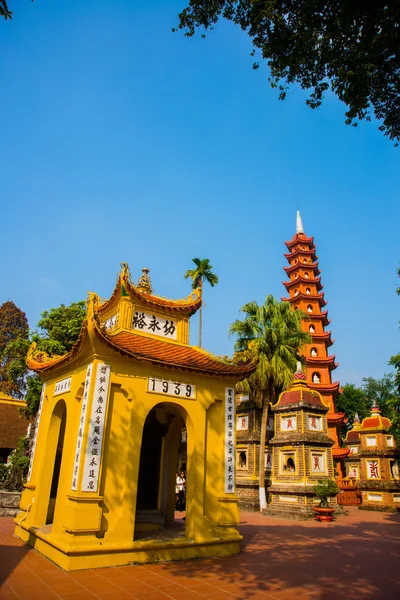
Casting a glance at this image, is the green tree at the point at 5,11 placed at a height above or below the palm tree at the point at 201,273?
below

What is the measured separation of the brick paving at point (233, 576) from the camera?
632 centimetres

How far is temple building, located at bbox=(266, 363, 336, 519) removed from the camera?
1903 cm

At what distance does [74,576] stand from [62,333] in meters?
12.2

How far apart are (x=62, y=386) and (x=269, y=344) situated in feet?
48.6

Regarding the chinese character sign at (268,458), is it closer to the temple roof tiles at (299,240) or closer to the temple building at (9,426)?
the temple building at (9,426)

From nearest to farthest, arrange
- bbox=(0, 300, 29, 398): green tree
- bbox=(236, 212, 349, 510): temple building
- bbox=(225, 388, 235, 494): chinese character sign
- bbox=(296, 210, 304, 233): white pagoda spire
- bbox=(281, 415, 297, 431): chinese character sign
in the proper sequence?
bbox=(225, 388, 235, 494): chinese character sign → bbox=(281, 415, 297, 431): chinese character sign → bbox=(236, 212, 349, 510): temple building → bbox=(0, 300, 29, 398): green tree → bbox=(296, 210, 304, 233): white pagoda spire

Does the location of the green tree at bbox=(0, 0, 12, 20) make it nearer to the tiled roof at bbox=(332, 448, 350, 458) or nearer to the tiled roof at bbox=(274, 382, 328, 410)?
the tiled roof at bbox=(274, 382, 328, 410)

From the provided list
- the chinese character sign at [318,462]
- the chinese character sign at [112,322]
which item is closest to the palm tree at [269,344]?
the chinese character sign at [318,462]

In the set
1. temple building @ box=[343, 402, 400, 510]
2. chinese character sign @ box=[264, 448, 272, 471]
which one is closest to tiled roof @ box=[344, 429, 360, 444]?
temple building @ box=[343, 402, 400, 510]

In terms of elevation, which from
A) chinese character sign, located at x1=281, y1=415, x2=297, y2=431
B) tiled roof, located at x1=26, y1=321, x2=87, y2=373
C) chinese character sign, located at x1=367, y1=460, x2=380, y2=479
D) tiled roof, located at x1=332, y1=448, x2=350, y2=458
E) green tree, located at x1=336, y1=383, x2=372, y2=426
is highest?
green tree, located at x1=336, y1=383, x2=372, y2=426

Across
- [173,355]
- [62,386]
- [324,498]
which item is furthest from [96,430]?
[324,498]

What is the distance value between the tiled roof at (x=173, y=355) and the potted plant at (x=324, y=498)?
10547 millimetres

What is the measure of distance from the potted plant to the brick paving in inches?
270

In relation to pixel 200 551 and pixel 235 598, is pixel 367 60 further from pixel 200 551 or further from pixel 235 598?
pixel 200 551
